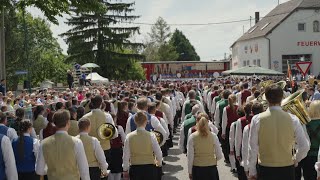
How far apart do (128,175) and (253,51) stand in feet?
180

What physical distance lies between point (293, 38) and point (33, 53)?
31.3 meters

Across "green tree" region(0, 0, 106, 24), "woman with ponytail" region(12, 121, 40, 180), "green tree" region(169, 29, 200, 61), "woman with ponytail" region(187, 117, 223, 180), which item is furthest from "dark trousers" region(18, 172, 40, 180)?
"green tree" region(169, 29, 200, 61)

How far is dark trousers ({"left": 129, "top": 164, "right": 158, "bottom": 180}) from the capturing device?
8141 millimetres

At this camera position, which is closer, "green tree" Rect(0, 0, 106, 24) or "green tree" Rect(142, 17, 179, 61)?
"green tree" Rect(0, 0, 106, 24)

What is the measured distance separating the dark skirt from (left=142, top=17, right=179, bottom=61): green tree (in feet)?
311

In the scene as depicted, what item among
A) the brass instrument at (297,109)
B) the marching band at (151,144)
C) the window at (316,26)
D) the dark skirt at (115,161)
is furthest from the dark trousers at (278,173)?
the window at (316,26)

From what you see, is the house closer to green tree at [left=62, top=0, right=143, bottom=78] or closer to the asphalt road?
green tree at [left=62, top=0, right=143, bottom=78]

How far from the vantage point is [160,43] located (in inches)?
4232

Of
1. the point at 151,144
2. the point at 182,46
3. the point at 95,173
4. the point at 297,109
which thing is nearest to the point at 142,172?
the point at 151,144

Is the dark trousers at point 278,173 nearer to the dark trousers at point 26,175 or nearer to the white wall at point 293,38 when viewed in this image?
the dark trousers at point 26,175

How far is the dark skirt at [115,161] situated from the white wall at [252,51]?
47.9 meters

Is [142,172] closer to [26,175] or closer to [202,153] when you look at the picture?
[202,153]

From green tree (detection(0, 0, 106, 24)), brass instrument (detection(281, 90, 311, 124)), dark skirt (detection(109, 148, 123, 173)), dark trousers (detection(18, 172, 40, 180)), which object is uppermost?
green tree (detection(0, 0, 106, 24))

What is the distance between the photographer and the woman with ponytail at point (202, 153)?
315 inches
